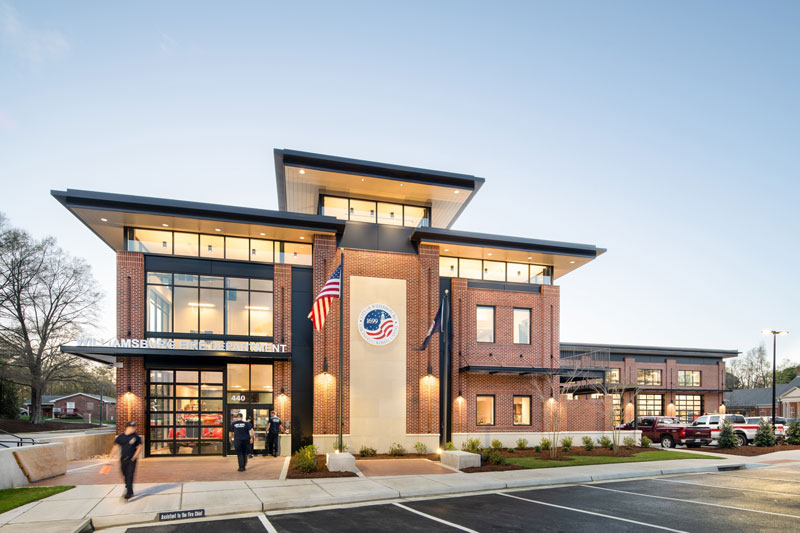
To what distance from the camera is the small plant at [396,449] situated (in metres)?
22.8

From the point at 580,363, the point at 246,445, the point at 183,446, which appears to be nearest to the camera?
the point at 246,445

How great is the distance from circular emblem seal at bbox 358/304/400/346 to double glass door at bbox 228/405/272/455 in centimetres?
551

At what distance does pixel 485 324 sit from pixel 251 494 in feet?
52.9

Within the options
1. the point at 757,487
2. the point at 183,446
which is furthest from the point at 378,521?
the point at 183,446

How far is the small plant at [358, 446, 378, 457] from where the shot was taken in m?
22.4

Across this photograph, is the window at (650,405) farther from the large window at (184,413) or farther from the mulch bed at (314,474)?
the large window at (184,413)

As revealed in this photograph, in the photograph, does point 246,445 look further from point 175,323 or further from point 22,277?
point 22,277

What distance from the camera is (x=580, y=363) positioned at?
3278 cm

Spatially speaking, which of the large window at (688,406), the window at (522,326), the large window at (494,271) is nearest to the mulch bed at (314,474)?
the large window at (494,271)

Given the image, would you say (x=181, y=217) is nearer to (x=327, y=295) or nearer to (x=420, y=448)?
(x=327, y=295)

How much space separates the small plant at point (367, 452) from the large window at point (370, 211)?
10922 mm

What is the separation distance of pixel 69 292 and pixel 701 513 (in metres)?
52.7

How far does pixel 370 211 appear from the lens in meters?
25.9

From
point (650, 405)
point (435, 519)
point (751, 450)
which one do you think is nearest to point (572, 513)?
point (435, 519)
